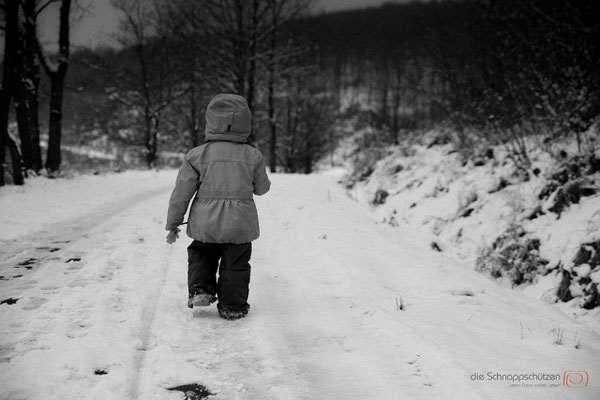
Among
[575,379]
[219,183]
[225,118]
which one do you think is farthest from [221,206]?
[575,379]

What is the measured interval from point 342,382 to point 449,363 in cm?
67

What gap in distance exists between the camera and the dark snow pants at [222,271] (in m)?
3.30

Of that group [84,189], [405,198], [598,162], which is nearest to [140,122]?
[84,189]

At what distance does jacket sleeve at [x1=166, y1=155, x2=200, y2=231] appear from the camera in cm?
333

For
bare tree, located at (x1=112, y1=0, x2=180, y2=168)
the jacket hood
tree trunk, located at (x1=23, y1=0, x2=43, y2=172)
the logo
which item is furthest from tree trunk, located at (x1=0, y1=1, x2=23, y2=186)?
bare tree, located at (x1=112, y1=0, x2=180, y2=168)

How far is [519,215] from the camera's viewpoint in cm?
597

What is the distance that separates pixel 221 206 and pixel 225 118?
722 millimetres

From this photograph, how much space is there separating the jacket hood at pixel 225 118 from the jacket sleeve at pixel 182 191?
308 mm

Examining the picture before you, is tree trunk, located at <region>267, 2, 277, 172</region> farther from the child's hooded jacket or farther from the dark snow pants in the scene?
the dark snow pants

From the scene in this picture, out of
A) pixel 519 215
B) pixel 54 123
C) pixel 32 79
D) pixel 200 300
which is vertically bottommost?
pixel 200 300

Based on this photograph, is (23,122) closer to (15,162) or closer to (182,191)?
(15,162)

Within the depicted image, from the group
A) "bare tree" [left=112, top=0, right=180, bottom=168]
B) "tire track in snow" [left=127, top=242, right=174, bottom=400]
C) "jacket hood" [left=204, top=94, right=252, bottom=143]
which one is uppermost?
"bare tree" [left=112, top=0, right=180, bottom=168]

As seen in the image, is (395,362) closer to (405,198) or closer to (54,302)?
(54,302)

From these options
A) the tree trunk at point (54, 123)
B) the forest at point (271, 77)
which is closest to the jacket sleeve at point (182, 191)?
the forest at point (271, 77)
